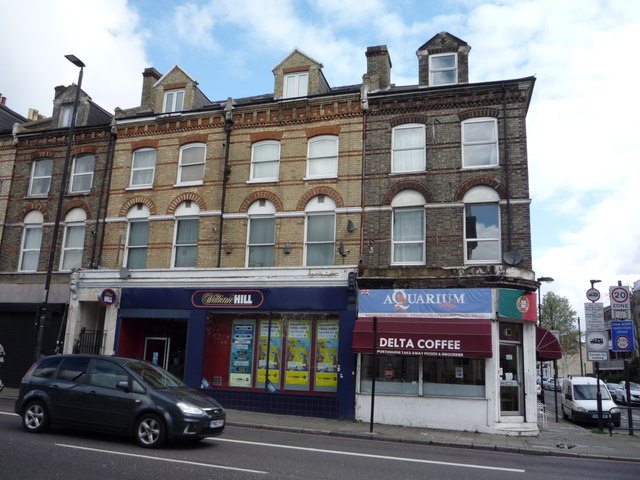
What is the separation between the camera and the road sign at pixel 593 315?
15.9 meters

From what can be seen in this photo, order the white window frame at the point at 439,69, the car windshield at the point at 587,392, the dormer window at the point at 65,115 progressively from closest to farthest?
the white window frame at the point at 439,69 < the car windshield at the point at 587,392 < the dormer window at the point at 65,115

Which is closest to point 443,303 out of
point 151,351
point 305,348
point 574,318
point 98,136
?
point 305,348

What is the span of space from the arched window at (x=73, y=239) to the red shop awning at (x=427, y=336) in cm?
1160

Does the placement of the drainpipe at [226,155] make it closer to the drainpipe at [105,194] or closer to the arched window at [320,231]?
the arched window at [320,231]

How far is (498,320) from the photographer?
1469 centimetres

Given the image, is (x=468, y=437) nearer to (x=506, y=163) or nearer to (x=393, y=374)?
(x=393, y=374)

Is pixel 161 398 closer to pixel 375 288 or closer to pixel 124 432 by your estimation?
pixel 124 432

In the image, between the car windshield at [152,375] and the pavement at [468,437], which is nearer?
the car windshield at [152,375]

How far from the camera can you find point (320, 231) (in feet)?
57.8

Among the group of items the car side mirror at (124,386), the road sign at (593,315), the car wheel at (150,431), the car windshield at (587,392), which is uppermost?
the road sign at (593,315)

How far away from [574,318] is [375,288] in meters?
51.6

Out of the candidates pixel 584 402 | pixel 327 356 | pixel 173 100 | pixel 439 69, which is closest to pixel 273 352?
pixel 327 356

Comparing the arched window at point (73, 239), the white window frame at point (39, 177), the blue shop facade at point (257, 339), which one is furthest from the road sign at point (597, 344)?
the white window frame at point (39, 177)

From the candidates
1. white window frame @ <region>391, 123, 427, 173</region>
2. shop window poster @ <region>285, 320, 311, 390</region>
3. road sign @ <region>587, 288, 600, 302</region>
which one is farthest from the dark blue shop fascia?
road sign @ <region>587, 288, 600, 302</region>
